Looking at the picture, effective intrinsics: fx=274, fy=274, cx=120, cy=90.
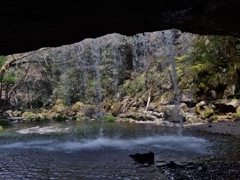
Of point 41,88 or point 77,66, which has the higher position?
point 77,66

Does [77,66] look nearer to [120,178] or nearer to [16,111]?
[16,111]

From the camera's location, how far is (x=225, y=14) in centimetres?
538

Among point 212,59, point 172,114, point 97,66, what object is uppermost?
point 97,66

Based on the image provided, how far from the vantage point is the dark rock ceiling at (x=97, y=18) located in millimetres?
4469

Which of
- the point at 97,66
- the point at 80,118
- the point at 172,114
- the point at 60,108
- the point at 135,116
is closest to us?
the point at 172,114

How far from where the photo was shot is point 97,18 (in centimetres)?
528

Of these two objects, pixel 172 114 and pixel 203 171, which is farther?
pixel 172 114

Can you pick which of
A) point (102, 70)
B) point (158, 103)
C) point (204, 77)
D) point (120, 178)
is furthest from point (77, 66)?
point (120, 178)

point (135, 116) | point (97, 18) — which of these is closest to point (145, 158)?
point (97, 18)

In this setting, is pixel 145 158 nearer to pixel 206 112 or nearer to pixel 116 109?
pixel 206 112

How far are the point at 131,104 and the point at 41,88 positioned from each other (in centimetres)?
1394

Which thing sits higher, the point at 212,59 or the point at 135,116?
the point at 212,59

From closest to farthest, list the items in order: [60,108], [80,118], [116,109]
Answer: [116,109]
[80,118]
[60,108]

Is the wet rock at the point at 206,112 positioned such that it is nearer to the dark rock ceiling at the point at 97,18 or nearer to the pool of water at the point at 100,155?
the pool of water at the point at 100,155
